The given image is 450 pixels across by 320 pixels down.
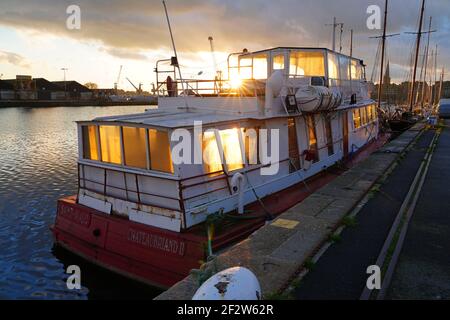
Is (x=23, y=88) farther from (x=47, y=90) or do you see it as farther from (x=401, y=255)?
(x=401, y=255)

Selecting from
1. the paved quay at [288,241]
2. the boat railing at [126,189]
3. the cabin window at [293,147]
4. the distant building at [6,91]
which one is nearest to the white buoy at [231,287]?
the paved quay at [288,241]

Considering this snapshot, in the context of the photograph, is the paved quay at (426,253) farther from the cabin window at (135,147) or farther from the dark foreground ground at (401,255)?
the cabin window at (135,147)

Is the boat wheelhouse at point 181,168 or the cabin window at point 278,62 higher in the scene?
the cabin window at point 278,62

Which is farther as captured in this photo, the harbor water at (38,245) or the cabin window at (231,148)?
the harbor water at (38,245)

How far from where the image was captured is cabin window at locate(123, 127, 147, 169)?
9.09 m

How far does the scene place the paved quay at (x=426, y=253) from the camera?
5.88 metres

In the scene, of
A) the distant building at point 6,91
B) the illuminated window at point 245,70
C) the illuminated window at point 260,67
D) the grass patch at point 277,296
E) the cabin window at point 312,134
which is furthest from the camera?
the distant building at point 6,91

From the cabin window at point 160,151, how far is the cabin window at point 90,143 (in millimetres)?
2202

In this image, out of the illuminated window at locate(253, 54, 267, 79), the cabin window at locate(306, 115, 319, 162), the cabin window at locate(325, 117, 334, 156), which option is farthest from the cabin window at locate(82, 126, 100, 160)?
the cabin window at locate(325, 117, 334, 156)

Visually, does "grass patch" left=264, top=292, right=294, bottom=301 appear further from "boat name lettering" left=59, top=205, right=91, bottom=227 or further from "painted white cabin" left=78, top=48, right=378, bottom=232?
"boat name lettering" left=59, top=205, right=91, bottom=227

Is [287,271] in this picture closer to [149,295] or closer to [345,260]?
[345,260]

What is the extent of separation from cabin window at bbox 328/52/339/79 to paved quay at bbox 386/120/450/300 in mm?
5949

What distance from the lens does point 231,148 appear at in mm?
9914
